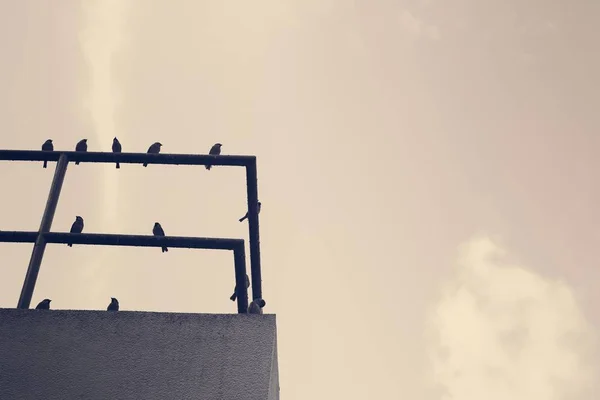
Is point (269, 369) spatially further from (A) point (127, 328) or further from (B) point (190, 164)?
(B) point (190, 164)

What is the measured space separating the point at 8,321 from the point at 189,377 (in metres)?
1.07

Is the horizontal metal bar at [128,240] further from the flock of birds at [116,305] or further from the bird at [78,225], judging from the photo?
the bird at [78,225]

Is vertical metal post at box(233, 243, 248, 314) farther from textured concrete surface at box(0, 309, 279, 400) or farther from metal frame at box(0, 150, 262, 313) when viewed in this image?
textured concrete surface at box(0, 309, 279, 400)

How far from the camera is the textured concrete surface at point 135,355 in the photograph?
3.33m

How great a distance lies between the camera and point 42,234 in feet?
13.4

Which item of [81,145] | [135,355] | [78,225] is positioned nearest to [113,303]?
[78,225]

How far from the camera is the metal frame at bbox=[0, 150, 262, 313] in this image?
4039mm

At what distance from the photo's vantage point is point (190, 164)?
4406mm

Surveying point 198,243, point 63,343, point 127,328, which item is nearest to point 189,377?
point 127,328

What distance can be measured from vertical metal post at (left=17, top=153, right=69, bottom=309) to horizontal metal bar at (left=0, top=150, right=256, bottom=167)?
10 centimetres

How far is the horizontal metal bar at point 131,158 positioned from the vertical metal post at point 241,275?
60 cm

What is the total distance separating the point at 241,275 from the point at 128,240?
0.73 meters

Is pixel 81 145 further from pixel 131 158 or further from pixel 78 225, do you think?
pixel 131 158

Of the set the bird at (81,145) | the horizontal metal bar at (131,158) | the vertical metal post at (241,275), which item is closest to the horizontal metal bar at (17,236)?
the horizontal metal bar at (131,158)
